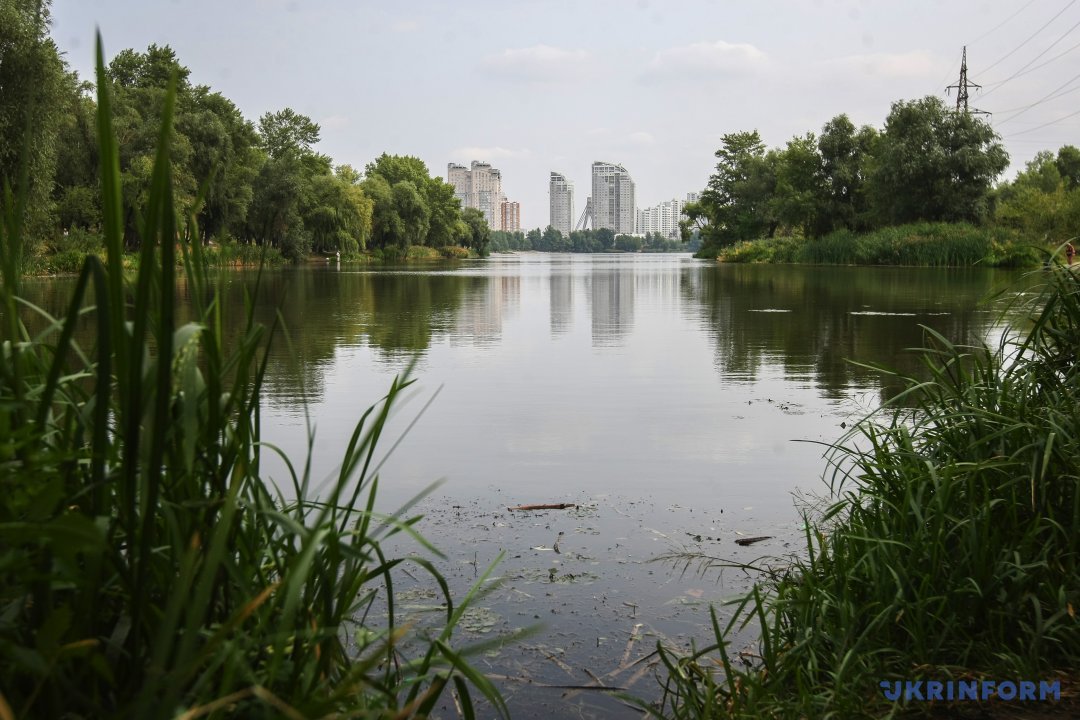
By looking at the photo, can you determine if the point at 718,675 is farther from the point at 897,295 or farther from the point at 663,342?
the point at 897,295

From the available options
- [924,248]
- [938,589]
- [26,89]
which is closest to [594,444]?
[938,589]

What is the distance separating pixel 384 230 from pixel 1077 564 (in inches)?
3120

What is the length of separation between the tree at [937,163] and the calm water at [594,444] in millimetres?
37813

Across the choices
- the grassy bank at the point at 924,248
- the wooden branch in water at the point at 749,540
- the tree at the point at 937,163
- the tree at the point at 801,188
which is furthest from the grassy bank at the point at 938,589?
the tree at the point at 801,188

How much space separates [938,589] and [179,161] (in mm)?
45808

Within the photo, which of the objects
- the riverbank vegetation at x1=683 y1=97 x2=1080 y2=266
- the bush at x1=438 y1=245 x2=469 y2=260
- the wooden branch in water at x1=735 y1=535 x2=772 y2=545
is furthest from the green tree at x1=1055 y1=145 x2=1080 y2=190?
the wooden branch in water at x1=735 y1=535 x2=772 y2=545

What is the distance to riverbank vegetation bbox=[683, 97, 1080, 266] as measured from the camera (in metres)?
44.7

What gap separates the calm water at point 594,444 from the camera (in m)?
3.52

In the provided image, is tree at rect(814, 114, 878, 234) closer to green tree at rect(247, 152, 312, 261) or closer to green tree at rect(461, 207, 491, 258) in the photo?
green tree at rect(247, 152, 312, 261)

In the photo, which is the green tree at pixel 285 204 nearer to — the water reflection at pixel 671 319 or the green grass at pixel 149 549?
the water reflection at pixel 671 319

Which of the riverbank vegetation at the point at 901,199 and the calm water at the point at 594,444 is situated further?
the riverbank vegetation at the point at 901,199

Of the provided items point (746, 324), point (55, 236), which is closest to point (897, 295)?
point (746, 324)

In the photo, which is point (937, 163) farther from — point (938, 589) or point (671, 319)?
point (938, 589)

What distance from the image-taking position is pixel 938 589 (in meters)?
2.96
